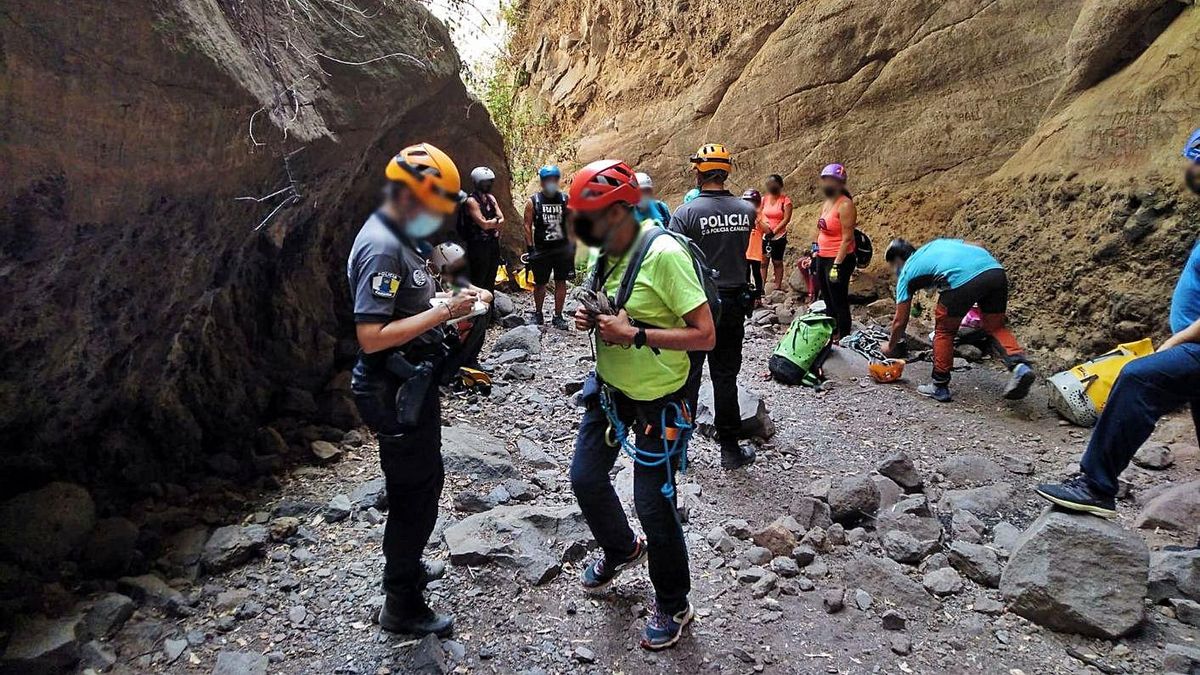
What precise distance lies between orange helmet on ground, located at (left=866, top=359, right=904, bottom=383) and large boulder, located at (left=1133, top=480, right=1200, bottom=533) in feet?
9.13

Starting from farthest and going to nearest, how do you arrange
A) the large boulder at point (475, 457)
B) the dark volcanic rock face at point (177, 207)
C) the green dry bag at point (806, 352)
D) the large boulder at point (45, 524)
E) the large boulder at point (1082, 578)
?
the green dry bag at point (806, 352), the large boulder at point (475, 457), the large boulder at point (45, 524), the large boulder at point (1082, 578), the dark volcanic rock face at point (177, 207)

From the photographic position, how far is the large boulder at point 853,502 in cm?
436

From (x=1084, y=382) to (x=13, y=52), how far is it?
24.0 feet

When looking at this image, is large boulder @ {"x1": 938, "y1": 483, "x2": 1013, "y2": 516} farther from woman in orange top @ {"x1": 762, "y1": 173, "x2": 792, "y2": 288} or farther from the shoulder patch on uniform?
woman in orange top @ {"x1": 762, "y1": 173, "x2": 792, "y2": 288}

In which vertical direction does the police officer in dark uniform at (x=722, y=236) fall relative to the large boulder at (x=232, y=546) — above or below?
above

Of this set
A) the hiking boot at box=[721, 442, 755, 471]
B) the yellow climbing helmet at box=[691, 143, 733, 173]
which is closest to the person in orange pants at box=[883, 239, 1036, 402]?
the hiking boot at box=[721, 442, 755, 471]

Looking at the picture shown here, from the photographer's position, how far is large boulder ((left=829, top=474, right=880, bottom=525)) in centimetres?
436

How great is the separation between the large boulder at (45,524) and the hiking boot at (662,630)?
10.1 ft

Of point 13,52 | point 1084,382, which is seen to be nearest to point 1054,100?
point 1084,382

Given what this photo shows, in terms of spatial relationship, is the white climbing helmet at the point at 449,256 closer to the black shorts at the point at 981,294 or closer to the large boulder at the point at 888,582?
the large boulder at the point at 888,582

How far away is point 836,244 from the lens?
749 centimetres

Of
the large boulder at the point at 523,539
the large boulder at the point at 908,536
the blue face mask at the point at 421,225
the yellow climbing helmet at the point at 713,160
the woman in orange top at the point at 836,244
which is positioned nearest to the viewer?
the blue face mask at the point at 421,225

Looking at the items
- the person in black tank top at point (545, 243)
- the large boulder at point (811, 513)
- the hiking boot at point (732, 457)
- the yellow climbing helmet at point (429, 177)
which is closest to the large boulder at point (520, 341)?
the person in black tank top at point (545, 243)

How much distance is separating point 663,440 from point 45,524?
3.28 meters
